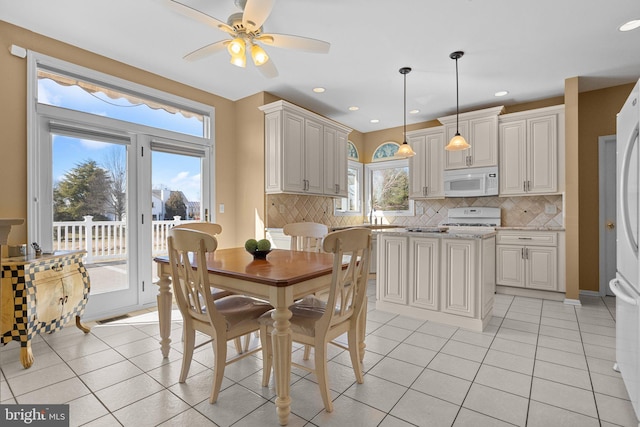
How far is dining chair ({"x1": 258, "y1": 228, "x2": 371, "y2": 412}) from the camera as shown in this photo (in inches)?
66.8

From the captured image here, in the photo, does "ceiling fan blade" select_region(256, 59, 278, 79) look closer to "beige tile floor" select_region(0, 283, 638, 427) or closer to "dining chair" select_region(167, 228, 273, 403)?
"dining chair" select_region(167, 228, 273, 403)

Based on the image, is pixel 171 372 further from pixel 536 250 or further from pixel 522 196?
pixel 522 196

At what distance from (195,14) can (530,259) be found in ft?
14.7

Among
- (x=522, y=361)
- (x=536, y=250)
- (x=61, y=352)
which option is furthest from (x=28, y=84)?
(x=536, y=250)

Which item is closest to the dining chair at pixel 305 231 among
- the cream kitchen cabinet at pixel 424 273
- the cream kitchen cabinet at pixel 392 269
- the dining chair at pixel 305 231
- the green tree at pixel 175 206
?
the dining chair at pixel 305 231

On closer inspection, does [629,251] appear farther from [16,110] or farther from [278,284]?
[16,110]

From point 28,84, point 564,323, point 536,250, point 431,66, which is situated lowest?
point 564,323

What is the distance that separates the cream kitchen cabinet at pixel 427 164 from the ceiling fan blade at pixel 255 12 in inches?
148

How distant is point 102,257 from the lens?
3.34 m

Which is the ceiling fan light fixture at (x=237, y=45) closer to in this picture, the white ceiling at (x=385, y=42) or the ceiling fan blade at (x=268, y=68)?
the ceiling fan blade at (x=268, y=68)

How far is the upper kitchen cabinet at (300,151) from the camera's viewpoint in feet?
13.4

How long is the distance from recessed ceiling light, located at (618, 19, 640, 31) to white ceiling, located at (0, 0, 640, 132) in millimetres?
65

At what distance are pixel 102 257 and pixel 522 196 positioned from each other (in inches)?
212

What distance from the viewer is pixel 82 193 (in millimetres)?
3189
